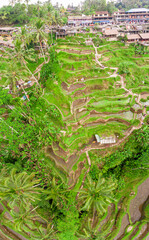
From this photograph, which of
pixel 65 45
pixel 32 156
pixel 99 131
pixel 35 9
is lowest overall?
pixel 32 156

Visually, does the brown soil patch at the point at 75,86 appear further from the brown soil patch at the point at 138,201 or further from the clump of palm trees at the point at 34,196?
the brown soil patch at the point at 138,201

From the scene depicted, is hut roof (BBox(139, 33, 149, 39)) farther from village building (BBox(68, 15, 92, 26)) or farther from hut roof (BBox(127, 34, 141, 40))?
village building (BBox(68, 15, 92, 26))

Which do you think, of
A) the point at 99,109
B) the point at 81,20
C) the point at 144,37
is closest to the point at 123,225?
the point at 99,109

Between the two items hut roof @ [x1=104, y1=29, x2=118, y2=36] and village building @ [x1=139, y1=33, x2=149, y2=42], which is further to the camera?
hut roof @ [x1=104, y1=29, x2=118, y2=36]

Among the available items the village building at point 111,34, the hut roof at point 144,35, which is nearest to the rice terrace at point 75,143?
the hut roof at point 144,35

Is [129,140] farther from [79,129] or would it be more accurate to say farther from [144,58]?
[144,58]

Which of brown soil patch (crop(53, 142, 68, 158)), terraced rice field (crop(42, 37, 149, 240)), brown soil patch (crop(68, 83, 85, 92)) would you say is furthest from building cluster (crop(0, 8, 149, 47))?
brown soil patch (crop(53, 142, 68, 158))

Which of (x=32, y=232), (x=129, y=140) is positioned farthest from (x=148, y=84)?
(x=32, y=232)
